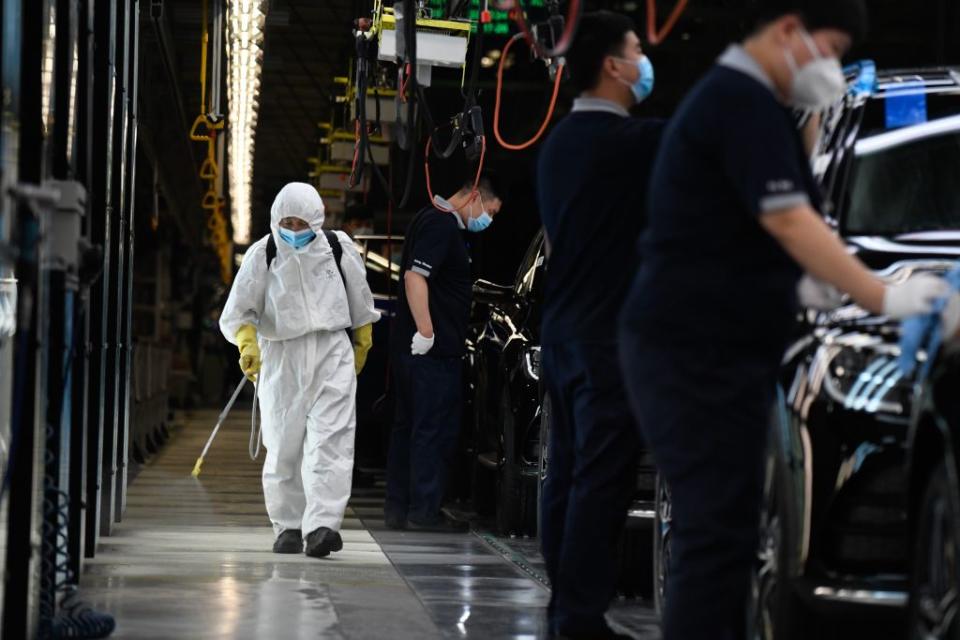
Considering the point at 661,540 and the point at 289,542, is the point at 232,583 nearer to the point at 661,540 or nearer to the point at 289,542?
the point at 289,542

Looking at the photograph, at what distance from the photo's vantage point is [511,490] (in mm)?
9328

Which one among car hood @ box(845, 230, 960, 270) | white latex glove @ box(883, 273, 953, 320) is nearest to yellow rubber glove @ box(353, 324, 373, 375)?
car hood @ box(845, 230, 960, 270)

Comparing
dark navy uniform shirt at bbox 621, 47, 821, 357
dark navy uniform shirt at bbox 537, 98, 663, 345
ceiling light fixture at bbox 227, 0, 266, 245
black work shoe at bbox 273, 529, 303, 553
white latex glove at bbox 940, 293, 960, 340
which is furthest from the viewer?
ceiling light fixture at bbox 227, 0, 266, 245

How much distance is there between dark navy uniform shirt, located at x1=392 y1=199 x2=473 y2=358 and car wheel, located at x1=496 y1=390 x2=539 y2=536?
53cm

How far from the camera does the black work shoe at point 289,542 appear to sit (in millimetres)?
8469

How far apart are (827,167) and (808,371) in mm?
1046

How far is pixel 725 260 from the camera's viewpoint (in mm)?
3920

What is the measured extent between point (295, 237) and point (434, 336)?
142 centimetres

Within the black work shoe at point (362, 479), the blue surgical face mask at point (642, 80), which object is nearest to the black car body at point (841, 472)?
the blue surgical face mask at point (642, 80)

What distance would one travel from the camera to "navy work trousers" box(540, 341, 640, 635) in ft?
17.3

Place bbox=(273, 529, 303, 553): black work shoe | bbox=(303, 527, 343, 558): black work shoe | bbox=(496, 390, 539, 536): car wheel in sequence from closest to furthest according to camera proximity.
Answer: bbox=(303, 527, 343, 558): black work shoe < bbox=(273, 529, 303, 553): black work shoe < bbox=(496, 390, 539, 536): car wheel

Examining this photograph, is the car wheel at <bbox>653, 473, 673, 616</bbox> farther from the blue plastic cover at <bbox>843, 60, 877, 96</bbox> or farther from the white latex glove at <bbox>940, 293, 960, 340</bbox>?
the white latex glove at <bbox>940, 293, 960, 340</bbox>

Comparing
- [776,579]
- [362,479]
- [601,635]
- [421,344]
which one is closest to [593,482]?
[601,635]

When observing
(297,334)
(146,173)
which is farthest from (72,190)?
(146,173)
